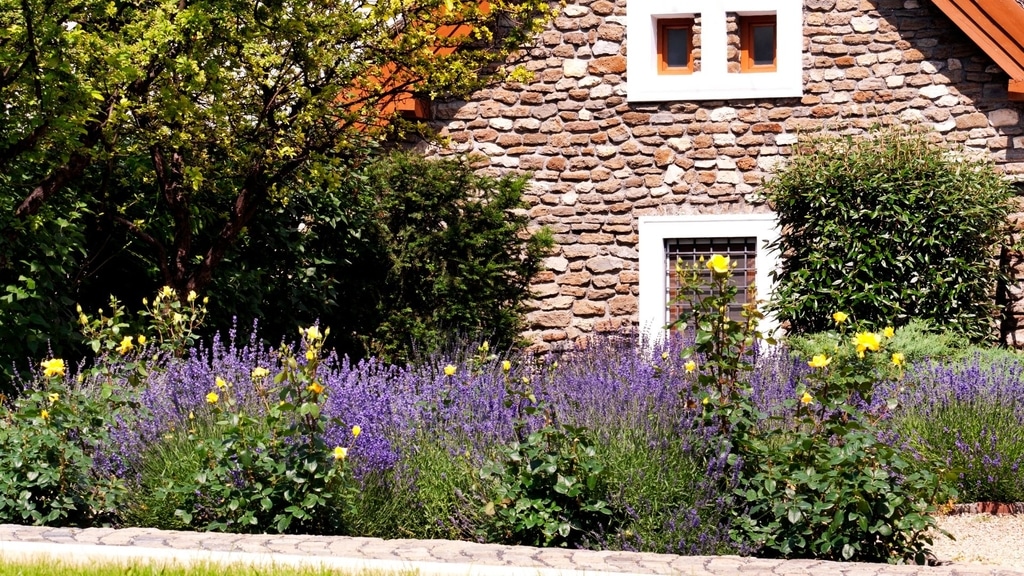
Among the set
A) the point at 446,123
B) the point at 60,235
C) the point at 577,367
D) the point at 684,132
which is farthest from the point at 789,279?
the point at 60,235

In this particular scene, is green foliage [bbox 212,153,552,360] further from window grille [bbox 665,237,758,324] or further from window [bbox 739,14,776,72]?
window [bbox 739,14,776,72]

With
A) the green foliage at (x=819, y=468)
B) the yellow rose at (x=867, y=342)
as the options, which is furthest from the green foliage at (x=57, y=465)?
the yellow rose at (x=867, y=342)

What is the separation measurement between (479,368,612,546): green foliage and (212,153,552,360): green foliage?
5098mm

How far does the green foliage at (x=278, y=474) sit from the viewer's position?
540 cm

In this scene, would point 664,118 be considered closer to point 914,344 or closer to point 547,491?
point 914,344

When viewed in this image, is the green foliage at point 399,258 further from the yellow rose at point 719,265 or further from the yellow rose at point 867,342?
the yellow rose at point 867,342

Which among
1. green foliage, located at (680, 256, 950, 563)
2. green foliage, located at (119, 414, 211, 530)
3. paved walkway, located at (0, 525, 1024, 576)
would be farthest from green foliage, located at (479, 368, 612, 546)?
green foliage, located at (119, 414, 211, 530)

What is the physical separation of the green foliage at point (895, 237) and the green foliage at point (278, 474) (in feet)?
20.4

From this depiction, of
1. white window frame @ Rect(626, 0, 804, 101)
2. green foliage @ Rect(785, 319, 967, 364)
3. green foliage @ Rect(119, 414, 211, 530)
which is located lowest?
green foliage @ Rect(119, 414, 211, 530)

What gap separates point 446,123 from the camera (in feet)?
40.0

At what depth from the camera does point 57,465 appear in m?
5.73

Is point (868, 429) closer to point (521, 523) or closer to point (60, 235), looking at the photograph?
point (521, 523)

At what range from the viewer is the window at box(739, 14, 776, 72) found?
11977 millimetres

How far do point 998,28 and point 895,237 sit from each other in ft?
6.56
